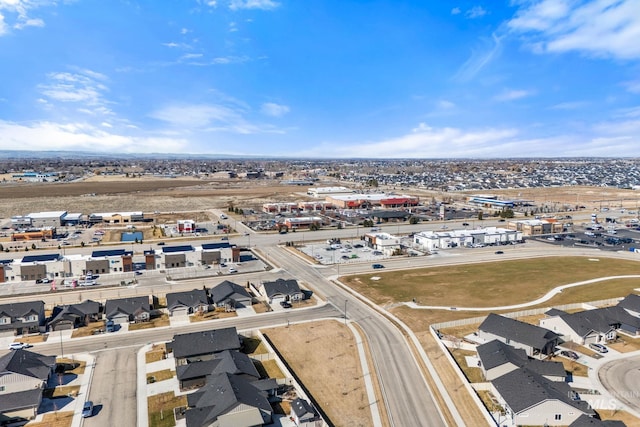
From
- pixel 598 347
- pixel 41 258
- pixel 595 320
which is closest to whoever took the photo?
pixel 598 347

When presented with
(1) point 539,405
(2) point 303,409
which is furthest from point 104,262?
(1) point 539,405

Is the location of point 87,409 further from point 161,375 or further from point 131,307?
point 131,307

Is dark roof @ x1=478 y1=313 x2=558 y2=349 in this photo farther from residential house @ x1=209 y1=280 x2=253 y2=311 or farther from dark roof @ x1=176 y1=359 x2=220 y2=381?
residential house @ x1=209 y1=280 x2=253 y2=311

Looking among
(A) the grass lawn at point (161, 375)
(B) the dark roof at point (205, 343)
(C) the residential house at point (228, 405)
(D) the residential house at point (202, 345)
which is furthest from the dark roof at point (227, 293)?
(C) the residential house at point (228, 405)

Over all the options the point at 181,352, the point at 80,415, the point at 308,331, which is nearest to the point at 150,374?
the point at 181,352

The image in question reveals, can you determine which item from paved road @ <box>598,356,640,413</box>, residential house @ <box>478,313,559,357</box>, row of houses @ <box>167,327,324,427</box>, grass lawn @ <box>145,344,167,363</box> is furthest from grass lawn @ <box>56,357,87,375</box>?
paved road @ <box>598,356,640,413</box>

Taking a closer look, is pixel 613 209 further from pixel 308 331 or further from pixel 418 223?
pixel 308 331
